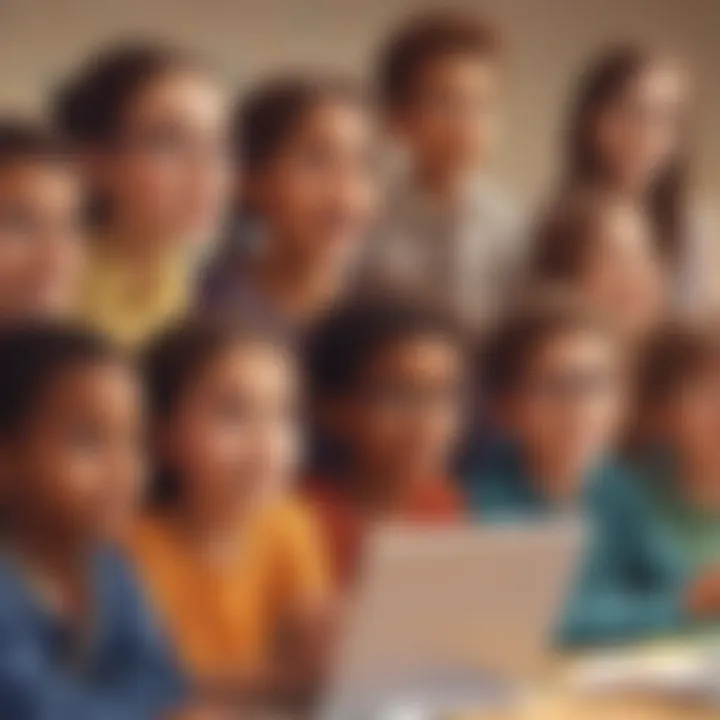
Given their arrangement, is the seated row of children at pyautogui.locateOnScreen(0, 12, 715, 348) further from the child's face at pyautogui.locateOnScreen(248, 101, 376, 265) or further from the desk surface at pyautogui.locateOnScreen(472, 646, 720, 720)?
the desk surface at pyautogui.locateOnScreen(472, 646, 720, 720)

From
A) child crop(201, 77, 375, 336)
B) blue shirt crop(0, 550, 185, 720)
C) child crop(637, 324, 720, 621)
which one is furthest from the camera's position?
child crop(637, 324, 720, 621)

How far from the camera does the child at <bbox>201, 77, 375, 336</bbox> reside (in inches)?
49.6

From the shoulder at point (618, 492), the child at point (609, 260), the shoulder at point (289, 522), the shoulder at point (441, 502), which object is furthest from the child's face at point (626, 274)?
the shoulder at point (289, 522)

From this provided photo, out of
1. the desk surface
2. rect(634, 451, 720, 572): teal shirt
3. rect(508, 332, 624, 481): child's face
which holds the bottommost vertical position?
the desk surface

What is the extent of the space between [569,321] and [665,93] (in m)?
0.23

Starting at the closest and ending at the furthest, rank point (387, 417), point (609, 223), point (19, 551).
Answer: point (19, 551) < point (387, 417) < point (609, 223)

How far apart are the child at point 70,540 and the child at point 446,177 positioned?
0.25 meters

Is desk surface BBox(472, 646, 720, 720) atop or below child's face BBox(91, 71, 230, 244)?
below

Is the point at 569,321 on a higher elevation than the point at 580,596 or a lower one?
higher

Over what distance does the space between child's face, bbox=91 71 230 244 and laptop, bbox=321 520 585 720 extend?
0.30 metres

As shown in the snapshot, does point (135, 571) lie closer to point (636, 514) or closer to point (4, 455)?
point (4, 455)

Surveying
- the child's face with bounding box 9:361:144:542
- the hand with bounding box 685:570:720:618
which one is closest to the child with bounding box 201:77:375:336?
the child's face with bounding box 9:361:144:542

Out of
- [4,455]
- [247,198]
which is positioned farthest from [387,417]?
[4,455]

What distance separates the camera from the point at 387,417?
4.39ft
